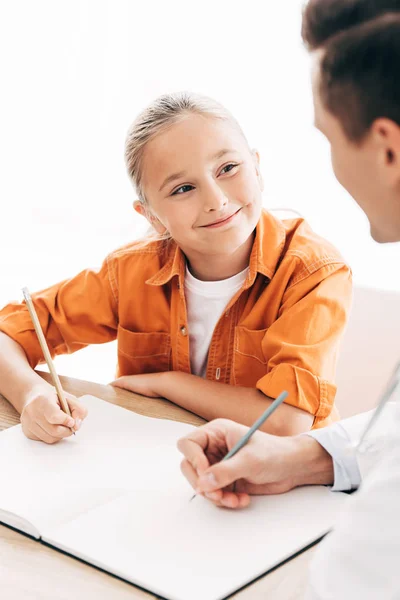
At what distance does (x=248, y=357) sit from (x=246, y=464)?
1.85ft

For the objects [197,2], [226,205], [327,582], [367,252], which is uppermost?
[197,2]

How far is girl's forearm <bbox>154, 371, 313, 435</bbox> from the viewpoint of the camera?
4.07ft

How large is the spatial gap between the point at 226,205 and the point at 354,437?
0.55 meters

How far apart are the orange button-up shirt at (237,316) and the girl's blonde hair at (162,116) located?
212 mm

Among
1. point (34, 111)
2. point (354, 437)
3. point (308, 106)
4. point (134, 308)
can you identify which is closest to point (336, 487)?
point (354, 437)

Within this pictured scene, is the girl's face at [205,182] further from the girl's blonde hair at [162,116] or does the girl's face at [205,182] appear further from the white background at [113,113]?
the white background at [113,113]

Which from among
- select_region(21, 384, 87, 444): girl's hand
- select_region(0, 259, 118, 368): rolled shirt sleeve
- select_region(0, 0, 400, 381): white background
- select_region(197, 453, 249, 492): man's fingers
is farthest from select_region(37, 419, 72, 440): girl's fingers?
select_region(0, 0, 400, 381): white background

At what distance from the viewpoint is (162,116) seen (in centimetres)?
142

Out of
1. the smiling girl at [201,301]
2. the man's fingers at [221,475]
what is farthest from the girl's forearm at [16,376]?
the man's fingers at [221,475]

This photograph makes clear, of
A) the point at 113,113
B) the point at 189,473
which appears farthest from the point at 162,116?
the point at 113,113

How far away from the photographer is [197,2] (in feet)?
9.40

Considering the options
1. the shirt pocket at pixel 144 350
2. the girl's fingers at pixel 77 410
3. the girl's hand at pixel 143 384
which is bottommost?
the shirt pocket at pixel 144 350

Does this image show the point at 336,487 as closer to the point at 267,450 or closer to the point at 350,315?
the point at 267,450

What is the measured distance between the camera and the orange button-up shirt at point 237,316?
132 centimetres
